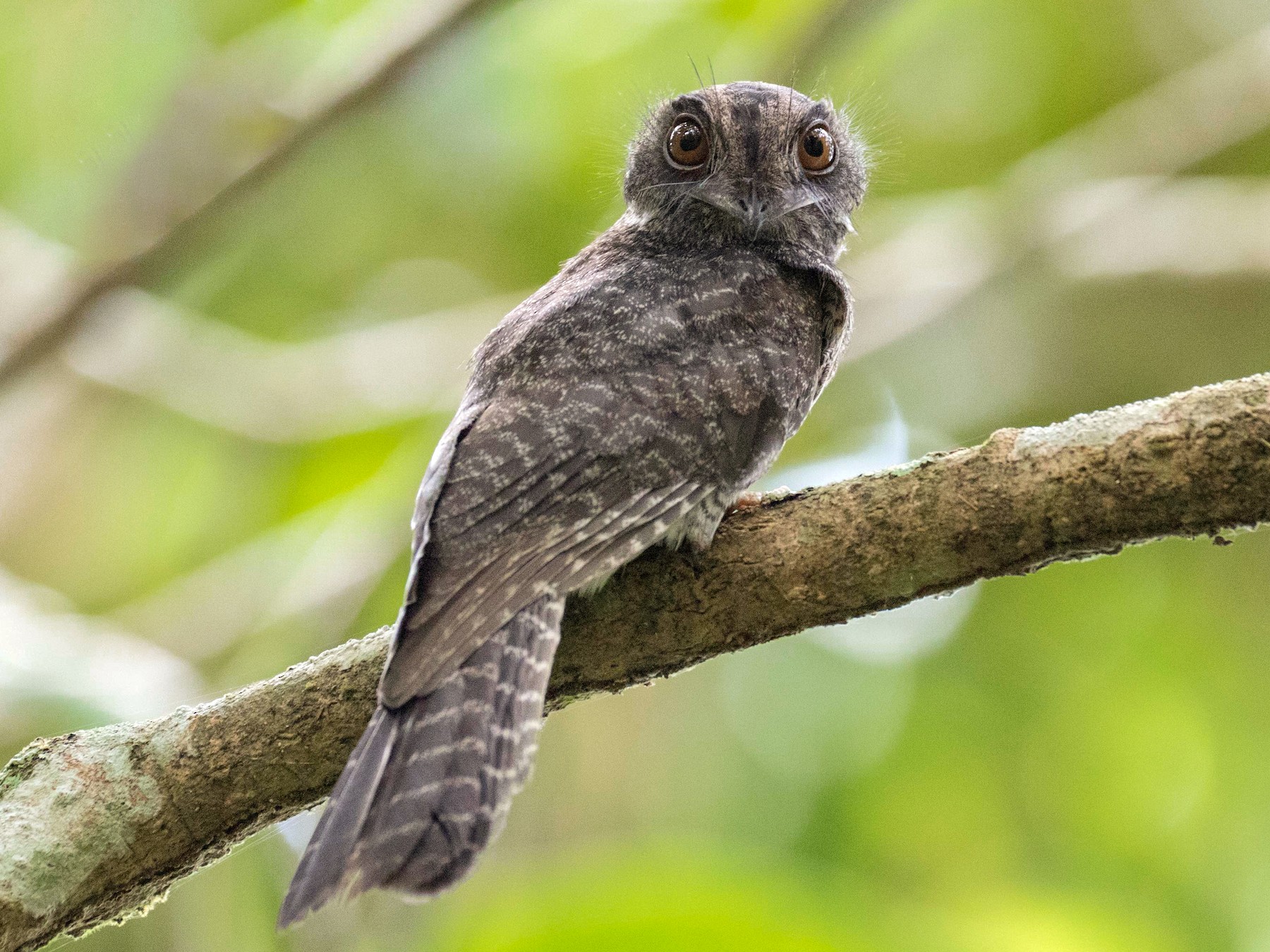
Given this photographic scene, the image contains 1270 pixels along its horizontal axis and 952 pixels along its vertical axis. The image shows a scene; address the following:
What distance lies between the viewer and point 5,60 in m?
5.86

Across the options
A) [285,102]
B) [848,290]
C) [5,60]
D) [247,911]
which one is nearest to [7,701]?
[247,911]

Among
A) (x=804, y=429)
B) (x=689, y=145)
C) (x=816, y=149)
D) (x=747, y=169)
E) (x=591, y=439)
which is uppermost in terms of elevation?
(x=804, y=429)

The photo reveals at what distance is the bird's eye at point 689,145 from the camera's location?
410cm

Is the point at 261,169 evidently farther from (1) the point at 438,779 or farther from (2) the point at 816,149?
(1) the point at 438,779

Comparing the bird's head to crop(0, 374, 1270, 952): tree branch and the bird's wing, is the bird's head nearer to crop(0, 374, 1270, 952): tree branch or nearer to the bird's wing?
the bird's wing

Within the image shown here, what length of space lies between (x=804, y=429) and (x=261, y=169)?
4030 mm

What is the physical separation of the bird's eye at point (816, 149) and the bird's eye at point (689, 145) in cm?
31

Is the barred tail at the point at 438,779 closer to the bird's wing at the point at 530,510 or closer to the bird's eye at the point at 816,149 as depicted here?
the bird's wing at the point at 530,510

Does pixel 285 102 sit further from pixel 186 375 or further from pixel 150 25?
pixel 186 375

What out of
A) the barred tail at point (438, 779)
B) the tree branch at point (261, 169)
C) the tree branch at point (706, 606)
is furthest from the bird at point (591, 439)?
the tree branch at point (261, 169)

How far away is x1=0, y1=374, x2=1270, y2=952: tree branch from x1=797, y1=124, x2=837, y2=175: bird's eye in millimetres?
→ 1525

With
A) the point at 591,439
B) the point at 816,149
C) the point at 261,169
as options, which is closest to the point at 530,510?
the point at 591,439

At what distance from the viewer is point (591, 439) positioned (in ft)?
10.3

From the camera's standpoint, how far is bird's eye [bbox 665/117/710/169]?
4.10 metres
